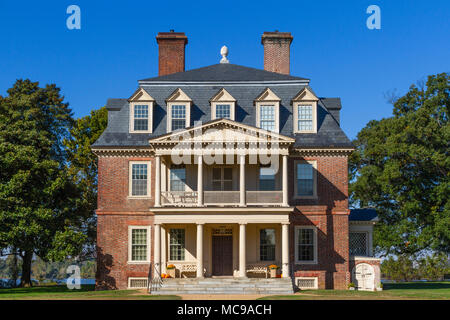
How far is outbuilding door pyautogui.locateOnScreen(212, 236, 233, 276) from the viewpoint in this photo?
3108 cm

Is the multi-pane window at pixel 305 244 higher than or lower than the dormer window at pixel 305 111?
lower

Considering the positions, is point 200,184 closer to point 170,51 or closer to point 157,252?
point 157,252

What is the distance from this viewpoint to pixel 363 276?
1204 inches

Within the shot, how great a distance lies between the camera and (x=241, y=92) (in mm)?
32938

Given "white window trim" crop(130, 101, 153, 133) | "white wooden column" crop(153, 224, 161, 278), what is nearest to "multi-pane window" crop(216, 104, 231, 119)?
"white window trim" crop(130, 101, 153, 133)

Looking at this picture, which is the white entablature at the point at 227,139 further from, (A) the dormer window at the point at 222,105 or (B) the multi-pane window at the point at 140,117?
(B) the multi-pane window at the point at 140,117

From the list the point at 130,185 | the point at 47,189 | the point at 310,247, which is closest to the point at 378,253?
the point at 310,247

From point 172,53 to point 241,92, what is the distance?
18.9 ft

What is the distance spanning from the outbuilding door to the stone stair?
3.35 metres

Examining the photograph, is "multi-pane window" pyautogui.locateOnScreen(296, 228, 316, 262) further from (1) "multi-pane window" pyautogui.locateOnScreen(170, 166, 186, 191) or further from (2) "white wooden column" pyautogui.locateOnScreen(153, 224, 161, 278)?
(2) "white wooden column" pyautogui.locateOnScreen(153, 224, 161, 278)

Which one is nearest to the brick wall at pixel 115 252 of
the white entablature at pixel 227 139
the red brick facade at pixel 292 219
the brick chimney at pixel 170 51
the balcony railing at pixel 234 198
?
the red brick facade at pixel 292 219

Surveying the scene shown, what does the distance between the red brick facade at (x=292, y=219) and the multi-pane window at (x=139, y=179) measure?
311 millimetres

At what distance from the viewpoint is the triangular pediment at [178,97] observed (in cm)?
3164

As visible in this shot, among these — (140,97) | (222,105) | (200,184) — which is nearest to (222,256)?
(200,184)
